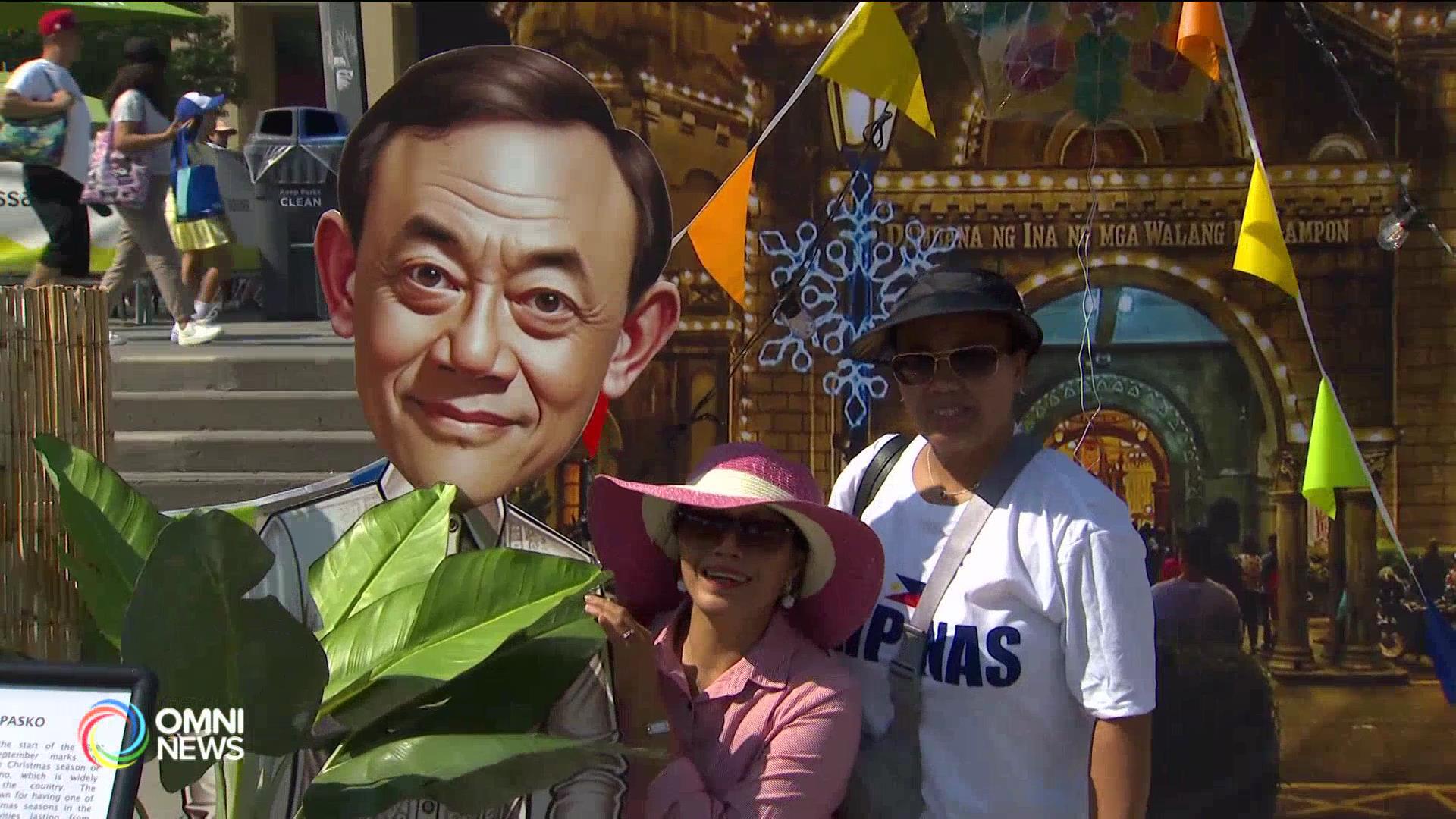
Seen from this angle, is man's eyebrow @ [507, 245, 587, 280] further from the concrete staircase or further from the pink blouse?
the pink blouse

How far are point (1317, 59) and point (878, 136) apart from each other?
1.13 metres

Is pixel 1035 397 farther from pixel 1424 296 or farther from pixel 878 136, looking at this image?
pixel 1424 296

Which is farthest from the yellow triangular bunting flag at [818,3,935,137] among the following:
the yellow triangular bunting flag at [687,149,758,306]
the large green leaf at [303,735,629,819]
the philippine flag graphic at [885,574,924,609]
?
the large green leaf at [303,735,629,819]

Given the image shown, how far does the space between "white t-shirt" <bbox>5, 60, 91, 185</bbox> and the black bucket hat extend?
6.92ft

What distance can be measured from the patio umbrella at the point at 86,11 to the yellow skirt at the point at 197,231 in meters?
0.49

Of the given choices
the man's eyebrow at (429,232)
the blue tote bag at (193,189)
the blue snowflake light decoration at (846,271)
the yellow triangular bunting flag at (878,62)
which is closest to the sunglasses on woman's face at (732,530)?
the man's eyebrow at (429,232)

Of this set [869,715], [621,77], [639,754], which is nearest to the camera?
[639,754]

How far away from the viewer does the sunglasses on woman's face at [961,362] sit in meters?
2.67

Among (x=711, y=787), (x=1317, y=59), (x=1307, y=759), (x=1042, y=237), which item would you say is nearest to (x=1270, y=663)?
(x=1307, y=759)

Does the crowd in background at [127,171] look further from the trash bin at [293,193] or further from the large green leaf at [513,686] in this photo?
the large green leaf at [513,686]

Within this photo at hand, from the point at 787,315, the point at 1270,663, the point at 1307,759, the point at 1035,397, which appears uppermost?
the point at 787,315

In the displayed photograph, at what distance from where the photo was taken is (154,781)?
3.07m

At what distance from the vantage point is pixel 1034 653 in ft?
8.32

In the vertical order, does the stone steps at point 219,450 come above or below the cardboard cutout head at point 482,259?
below
